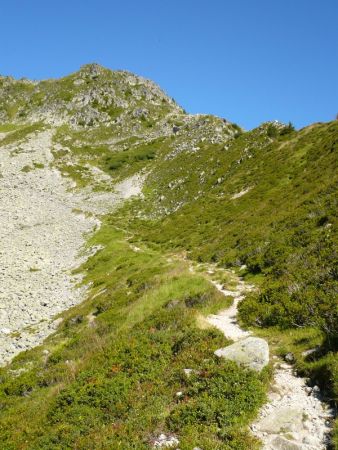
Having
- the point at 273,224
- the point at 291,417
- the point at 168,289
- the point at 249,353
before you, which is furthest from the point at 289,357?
the point at 273,224

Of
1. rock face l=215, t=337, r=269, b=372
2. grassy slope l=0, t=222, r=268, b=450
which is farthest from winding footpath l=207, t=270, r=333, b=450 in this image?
rock face l=215, t=337, r=269, b=372

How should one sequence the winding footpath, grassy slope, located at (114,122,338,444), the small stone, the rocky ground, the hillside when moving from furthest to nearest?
the rocky ground, grassy slope, located at (114,122,338,444), the small stone, the hillside, the winding footpath

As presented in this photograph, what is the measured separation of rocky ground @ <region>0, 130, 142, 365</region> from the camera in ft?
79.6

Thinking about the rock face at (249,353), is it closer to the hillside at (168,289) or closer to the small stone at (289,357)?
the hillside at (168,289)

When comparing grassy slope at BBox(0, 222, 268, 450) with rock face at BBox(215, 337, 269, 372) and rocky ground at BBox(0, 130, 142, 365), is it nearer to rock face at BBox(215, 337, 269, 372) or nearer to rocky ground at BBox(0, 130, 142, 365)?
rock face at BBox(215, 337, 269, 372)

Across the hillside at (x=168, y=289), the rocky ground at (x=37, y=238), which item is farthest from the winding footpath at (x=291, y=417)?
the rocky ground at (x=37, y=238)

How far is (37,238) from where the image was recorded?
42188 mm

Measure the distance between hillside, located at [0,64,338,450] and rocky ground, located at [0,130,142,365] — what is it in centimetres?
19

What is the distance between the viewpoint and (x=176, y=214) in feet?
155

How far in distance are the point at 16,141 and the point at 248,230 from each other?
7688cm

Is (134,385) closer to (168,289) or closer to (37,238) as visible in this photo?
(168,289)

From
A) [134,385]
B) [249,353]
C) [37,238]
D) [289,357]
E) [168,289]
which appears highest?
[37,238]

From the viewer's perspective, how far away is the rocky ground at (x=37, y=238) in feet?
79.6

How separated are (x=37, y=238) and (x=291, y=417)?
122 ft
